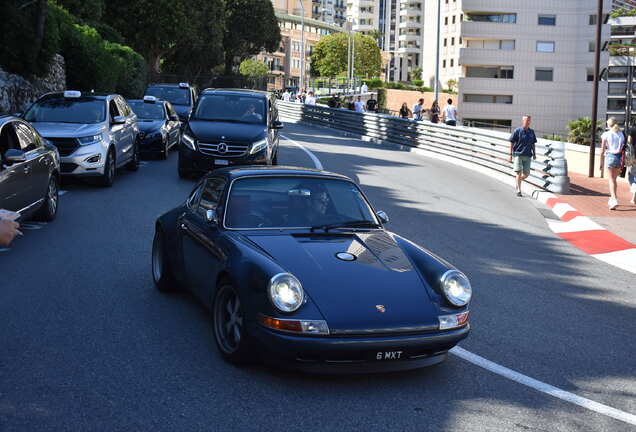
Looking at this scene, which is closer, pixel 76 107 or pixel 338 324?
pixel 338 324

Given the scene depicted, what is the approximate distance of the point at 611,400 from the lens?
5637 millimetres

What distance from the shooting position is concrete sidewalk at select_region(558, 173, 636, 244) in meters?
14.5

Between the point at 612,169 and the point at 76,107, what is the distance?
10618mm

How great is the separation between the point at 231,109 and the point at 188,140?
1470 millimetres

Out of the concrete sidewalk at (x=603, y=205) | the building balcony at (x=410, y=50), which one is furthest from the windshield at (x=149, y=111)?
the building balcony at (x=410, y=50)

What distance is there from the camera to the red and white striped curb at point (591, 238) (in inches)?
463

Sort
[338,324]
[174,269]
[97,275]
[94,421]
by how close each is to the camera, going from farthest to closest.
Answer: [97,275], [174,269], [338,324], [94,421]

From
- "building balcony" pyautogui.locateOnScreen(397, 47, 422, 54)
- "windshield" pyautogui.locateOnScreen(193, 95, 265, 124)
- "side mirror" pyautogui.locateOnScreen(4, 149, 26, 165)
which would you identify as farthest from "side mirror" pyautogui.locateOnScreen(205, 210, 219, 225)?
"building balcony" pyautogui.locateOnScreen(397, 47, 422, 54)

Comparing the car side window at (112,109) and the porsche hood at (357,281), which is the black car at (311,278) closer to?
the porsche hood at (357,281)

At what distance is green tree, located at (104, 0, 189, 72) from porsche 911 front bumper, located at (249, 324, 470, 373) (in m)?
49.1

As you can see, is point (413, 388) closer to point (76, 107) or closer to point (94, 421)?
point (94, 421)

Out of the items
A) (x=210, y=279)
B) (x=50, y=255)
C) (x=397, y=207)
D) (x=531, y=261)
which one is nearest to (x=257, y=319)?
(x=210, y=279)

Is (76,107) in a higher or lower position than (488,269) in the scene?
higher

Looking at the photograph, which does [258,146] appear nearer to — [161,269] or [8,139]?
[8,139]
